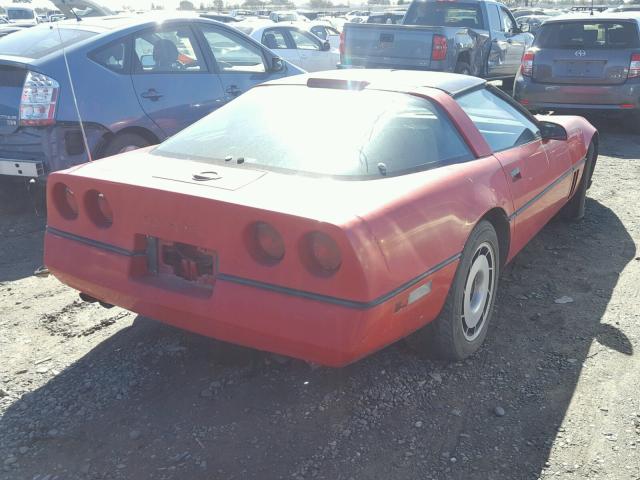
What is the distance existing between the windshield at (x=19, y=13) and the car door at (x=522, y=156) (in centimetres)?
2753

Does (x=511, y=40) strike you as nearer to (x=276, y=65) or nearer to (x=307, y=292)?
(x=276, y=65)

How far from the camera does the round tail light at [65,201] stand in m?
3.10

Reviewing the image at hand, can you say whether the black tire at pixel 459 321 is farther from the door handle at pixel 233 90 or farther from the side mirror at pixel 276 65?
the side mirror at pixel 276 65

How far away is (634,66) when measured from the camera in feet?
27.6

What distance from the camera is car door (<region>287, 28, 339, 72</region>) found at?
11812mm

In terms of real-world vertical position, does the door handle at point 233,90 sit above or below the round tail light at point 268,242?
above

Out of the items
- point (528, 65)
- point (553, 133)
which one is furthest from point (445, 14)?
point (553, 133)

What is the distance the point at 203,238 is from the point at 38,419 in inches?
42.3

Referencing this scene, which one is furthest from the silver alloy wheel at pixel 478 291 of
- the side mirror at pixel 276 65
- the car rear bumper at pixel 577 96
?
the car rear bumper at pixel 577 96

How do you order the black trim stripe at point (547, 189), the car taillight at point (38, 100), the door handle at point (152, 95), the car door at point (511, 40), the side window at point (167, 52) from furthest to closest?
the car door at point (511, 40) → the side window at point (167, 52) → the door handle at point (152, 95) → the car taillight at point (38, 100) → the black trim stripe at point (547, 189)

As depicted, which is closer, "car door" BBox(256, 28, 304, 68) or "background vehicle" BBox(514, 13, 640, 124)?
"background vehicle" BBox(514, 13, 640, 124)

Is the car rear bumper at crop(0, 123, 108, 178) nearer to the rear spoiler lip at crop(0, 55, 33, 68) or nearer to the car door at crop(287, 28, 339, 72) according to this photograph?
the rear spoiler lip at crop(0, 55, 33, 68)

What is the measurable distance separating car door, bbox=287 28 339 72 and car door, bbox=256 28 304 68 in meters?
0.08

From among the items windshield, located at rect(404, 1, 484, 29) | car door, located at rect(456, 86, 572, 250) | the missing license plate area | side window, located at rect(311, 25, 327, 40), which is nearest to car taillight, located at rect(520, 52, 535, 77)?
windshield, located at rect(404, 1, 484, 29)
